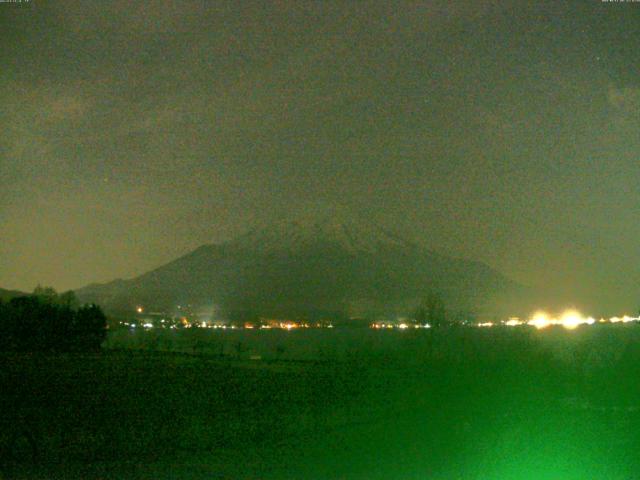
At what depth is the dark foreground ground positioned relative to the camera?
12.7 metres

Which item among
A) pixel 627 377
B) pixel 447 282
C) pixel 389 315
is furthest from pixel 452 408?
pixel 447 282

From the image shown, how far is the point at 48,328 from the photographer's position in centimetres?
6175

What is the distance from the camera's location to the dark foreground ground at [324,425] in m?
12.7

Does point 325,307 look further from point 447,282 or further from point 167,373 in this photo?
point 167,373

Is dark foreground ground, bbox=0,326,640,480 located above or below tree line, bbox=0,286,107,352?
below

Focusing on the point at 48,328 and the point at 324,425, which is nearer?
the point at 324,425

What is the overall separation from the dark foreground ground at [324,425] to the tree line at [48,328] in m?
26.8

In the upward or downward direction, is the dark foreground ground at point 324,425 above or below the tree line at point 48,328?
below

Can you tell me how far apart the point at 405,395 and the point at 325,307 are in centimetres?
15922

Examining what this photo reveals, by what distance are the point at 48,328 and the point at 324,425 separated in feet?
161

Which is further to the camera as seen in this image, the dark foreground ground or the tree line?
the tree line

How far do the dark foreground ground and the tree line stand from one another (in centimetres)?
2682

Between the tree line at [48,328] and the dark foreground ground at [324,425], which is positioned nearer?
the dark foreground ground at [324,425]

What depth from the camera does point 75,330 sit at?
210 feet
